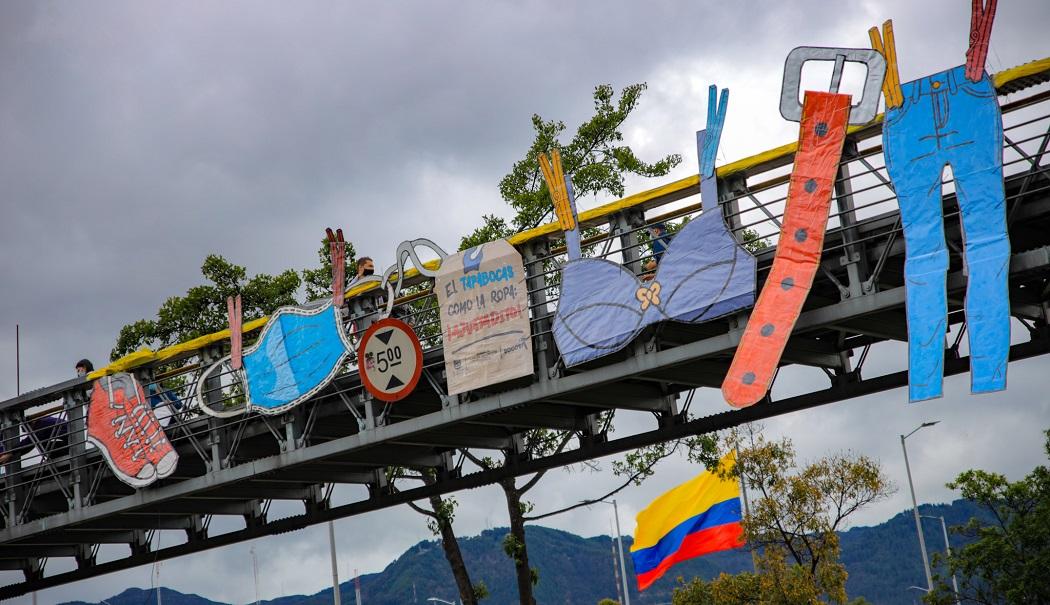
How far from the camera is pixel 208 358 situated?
23.8 meters

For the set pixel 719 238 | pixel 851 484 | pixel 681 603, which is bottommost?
pixel 681 603

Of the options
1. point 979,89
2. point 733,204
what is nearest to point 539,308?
point 733,204

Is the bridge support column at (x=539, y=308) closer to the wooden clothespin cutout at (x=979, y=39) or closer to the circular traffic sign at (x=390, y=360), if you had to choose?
the circular traffic sign at (x=390, y=360)

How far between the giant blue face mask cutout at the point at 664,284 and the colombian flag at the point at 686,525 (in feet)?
69.3

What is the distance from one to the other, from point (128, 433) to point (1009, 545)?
83.8ft

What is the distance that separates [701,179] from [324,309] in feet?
24.8

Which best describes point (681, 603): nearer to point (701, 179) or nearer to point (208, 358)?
point (208, 358)

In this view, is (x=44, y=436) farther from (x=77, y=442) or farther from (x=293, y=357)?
(x=293, y=357)

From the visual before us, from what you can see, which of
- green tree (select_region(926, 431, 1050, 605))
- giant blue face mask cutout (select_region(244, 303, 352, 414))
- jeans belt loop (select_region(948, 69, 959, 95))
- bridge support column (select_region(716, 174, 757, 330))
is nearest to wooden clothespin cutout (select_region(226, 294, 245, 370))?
giant blue face mask cutout (select_region(244, 303, 352, 414))

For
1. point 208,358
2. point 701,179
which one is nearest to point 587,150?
point 208,358

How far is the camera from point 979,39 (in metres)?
15.9

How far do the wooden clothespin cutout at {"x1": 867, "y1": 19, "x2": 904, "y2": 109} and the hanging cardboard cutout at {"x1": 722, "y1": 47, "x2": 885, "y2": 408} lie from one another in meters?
0.11

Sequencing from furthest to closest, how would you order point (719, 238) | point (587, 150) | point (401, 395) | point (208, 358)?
point (587, 150) → point (208, 358) → point (401, 395) → point (719, 238)

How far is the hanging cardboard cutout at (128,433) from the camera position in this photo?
2364 centimetres
